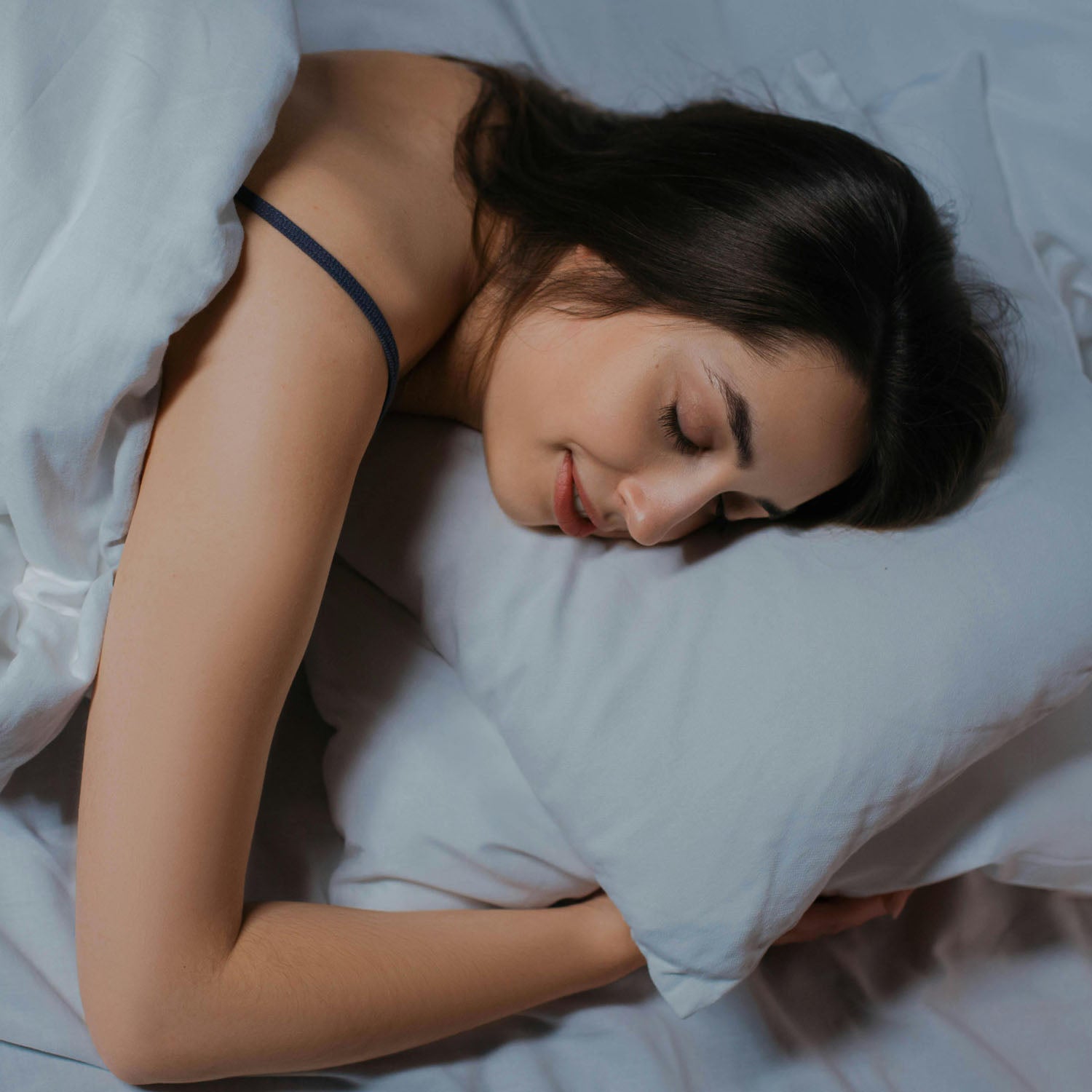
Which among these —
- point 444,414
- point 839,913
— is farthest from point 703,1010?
point 444,414

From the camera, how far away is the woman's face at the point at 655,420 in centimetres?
89

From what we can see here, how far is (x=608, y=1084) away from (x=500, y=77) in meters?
1.07

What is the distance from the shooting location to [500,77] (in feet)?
3.81

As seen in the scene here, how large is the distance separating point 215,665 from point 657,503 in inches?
15.8

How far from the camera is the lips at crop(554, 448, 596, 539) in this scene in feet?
3.11

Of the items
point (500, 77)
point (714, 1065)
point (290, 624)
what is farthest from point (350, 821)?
point (500, 77)

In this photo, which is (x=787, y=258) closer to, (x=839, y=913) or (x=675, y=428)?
(x=675, y=428)

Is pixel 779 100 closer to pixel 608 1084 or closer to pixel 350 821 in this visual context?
pixel 350 821

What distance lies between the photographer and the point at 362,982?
0.90 metres

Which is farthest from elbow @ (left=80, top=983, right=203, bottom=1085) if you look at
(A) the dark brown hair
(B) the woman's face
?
(A) the dark brown hair

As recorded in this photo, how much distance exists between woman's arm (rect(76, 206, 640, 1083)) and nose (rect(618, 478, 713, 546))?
24 centimetres

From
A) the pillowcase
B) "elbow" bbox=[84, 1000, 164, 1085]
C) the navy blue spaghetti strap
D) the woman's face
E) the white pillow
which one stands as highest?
the navy blue spaghetti strap

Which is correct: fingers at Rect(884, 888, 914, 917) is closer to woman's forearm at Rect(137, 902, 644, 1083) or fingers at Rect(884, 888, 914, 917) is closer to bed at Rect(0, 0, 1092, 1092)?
bed at Rect(0, 0, 1092, 1092)

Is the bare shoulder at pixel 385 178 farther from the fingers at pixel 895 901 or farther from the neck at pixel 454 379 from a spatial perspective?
the fingers at pixel 895 901
